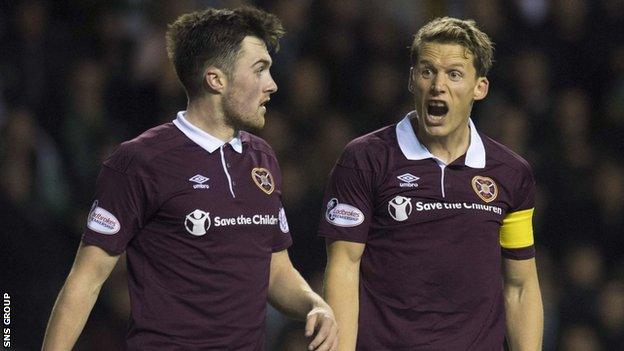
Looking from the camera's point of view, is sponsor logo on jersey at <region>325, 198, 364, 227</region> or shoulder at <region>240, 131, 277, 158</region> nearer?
shoulder at <region>240, 131, 277, 158</region>

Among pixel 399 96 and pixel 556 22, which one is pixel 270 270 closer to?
pixel 399 96

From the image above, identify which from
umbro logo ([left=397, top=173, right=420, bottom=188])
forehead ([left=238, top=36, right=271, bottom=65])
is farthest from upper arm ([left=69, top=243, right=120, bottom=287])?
umbro logo ([left=397, top=173, right=420, bottom=188])

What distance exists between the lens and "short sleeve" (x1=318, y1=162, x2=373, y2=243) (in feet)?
15.8

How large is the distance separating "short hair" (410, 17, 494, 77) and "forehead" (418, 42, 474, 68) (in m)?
0.01

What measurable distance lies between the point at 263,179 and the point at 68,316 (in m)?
0.79

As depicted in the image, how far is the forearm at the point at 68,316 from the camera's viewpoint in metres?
4.25

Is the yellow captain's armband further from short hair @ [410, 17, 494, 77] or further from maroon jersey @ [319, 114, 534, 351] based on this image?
short hair @ [410, 17, 494, 77]

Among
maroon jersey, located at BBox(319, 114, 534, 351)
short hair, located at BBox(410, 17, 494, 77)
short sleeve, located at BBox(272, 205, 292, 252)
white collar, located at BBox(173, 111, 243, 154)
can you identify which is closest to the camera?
white collar, located at BBox(173, 111, 243, 154)

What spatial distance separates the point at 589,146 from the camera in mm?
8656

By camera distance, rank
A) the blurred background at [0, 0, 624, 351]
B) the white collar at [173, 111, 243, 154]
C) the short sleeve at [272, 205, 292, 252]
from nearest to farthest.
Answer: the white collar at [173, 111, 243, 154] → the short sleeve at [272, 205, 292, 252] → the blurred background at [0, 0, 624, 351]

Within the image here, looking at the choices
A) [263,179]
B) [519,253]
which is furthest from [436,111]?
[263,179]

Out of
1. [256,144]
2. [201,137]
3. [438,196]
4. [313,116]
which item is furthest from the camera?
[313,116]

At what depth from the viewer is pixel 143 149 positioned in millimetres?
4414

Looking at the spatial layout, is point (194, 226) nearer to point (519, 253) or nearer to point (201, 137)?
point (201, 137)
